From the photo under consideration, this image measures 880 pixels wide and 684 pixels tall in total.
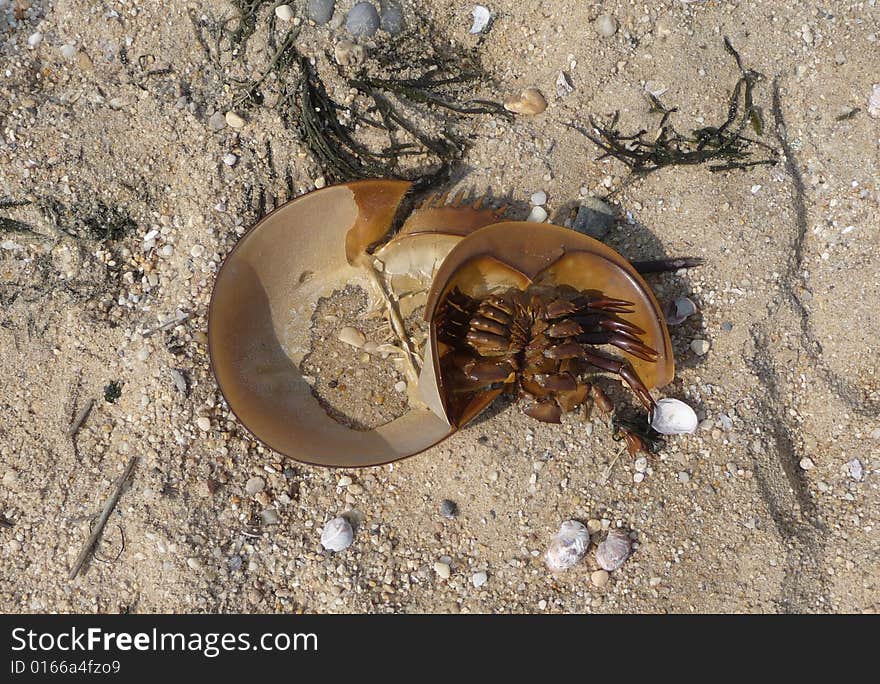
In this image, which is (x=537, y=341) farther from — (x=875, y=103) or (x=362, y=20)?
(x=875, y=103)

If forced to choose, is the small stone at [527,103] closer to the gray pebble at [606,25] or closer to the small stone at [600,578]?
the gray pebble at [606,25]

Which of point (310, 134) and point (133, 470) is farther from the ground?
point (310, 134)

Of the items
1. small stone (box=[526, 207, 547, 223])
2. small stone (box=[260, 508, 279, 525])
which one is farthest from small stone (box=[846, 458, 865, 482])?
small stone (box=[260, 508, 279, 525])

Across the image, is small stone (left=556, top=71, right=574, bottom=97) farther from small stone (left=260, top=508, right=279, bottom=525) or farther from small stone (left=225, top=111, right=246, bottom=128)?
small stone (left=260, top=508, right=279, bottom=525)

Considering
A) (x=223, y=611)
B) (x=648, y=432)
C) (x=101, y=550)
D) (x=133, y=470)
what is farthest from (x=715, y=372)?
(x=101, y=550)

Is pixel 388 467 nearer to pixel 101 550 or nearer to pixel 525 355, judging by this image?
pixel 525 355

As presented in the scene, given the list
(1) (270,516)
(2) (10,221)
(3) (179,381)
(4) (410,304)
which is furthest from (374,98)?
(1) (270,516)

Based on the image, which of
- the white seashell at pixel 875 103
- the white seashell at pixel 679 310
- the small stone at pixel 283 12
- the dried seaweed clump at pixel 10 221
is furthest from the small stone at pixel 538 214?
the dried seaweed clump at pixel 10 221
